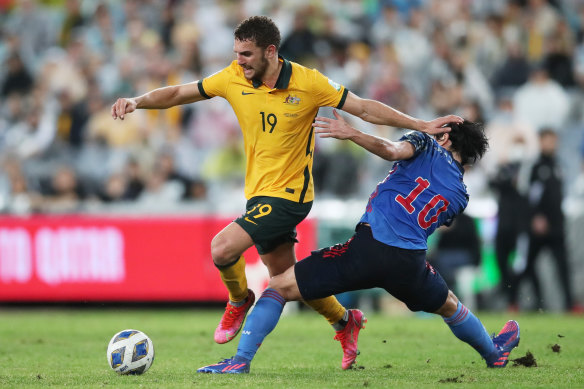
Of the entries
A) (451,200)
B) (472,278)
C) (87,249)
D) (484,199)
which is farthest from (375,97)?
(451,200)

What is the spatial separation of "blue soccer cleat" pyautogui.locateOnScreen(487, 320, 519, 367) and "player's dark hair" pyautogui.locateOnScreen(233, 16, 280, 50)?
3058 mm

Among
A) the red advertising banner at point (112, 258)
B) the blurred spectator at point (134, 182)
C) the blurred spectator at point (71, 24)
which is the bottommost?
the red advertising banner at point (112, 258)

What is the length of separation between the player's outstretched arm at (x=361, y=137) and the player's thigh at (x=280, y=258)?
1.28 metres

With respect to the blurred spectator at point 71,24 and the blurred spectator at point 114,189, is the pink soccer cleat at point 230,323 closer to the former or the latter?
the blurred spectator at point 114,189

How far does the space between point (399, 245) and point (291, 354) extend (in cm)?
250

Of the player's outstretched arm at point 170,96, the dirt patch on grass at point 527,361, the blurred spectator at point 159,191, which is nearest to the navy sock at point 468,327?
the dirt patch on grass at point 527,361

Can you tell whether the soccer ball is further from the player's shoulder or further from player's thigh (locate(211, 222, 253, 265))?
the player's shoulder

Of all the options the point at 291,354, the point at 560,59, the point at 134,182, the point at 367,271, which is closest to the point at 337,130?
the point at 367,271

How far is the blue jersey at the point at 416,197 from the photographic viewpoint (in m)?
6.65

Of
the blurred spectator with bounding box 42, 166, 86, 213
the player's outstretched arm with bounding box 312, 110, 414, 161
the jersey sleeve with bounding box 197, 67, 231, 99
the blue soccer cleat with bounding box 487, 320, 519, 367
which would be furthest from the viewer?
the blurred spectator with bounding box 42, 166, 86, 213

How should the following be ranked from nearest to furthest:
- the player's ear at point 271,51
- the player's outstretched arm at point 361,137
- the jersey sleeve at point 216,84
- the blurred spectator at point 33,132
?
the player's outstretched arm at point 361,137 < the player's ear at point 271,51 < the jersey sleeve at point 216,84 < the blurred spectator at point 33,132

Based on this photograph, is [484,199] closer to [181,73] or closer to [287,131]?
[181,73]

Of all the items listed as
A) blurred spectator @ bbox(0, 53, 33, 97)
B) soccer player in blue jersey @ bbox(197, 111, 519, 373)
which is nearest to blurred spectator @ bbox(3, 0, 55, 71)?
blurred spectator @ bbox(0, 53, 33, 97)

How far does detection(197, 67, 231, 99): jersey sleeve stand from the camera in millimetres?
7133
